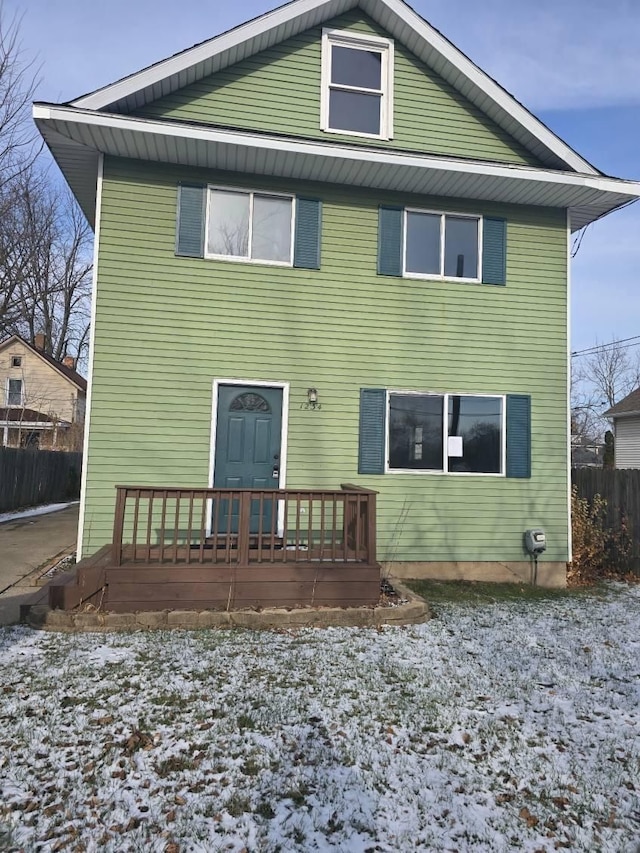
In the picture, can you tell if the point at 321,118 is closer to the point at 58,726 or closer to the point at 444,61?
the point at 444,61

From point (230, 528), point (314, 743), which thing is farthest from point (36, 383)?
point (314, 743)

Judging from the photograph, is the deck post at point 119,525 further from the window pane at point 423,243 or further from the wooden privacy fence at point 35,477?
the wooden privacy fence at point 35,477

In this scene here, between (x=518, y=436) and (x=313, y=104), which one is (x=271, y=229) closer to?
(x=313, y=104)

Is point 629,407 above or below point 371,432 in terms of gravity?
above

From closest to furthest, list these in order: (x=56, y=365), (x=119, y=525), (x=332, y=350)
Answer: (x=119, y=525) → (x=332, y=350) → (x=56, y=365)

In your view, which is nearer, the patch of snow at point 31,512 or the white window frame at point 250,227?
the white window frame at point 250,227

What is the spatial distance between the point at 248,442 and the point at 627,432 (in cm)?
1989

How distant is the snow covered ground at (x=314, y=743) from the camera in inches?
97.8

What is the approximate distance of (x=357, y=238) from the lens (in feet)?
24.7

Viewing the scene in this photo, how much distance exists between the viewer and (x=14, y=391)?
Result: 94.6 ft

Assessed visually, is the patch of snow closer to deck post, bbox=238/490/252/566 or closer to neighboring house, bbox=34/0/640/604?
neighboring house, bbox=34/0/640/604

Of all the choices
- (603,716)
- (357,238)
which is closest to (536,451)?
(357,238)

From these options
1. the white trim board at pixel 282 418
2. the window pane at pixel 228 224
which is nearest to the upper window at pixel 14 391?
the window pane at pixel 228 224

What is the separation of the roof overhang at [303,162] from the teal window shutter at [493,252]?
391 millimetres
